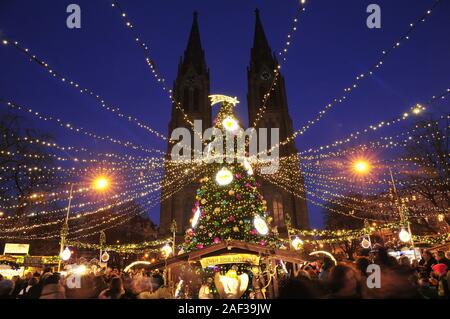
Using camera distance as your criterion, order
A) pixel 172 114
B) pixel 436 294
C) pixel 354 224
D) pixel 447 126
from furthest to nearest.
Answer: pixel 172 114
pixel 354 224
pixel 447 126
pixel 436 294

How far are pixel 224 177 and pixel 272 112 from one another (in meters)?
29.2

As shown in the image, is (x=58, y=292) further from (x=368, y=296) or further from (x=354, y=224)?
(x=354, y=224)

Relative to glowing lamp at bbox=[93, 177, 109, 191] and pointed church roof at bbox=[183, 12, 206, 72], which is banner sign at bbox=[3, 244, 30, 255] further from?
pointed church roof at bbox=[183, 12, 206, 72]

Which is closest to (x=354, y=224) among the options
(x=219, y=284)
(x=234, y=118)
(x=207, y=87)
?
(x=207, y=87)

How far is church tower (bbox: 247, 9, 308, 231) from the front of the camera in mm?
32906

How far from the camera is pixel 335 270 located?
3.85m

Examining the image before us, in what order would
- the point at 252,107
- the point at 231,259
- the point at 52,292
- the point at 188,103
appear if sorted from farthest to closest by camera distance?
the point at 188,103
the point at 252,107
the point at 231,259
the point at 52,292

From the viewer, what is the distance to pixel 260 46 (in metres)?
44.0

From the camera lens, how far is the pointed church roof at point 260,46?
1674 inches

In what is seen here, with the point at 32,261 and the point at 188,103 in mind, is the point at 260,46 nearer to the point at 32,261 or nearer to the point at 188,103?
the point at 188,103

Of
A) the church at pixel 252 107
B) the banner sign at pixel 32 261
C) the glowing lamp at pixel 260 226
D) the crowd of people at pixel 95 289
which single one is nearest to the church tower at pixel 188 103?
the church at pixel 252 107

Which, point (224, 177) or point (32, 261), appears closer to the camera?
point (224, 177)

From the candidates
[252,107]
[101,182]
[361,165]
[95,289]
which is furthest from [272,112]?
[95,289]
